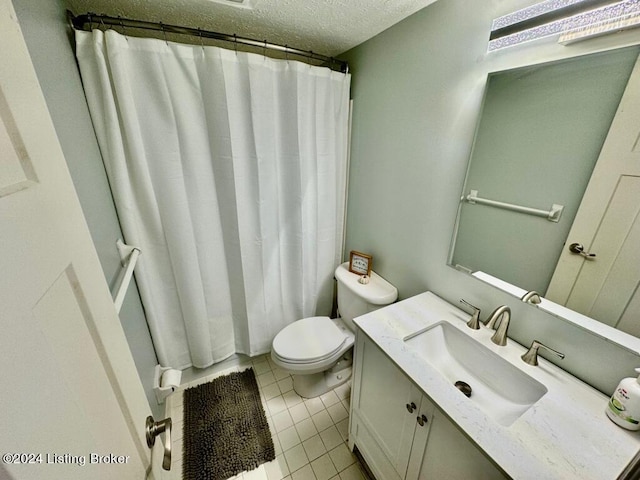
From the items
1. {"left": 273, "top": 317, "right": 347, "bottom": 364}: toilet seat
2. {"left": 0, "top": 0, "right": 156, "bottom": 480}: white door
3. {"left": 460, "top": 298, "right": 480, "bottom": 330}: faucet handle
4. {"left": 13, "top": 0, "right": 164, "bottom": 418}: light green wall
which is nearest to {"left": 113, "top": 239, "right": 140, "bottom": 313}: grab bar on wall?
{"left": 13, "top": 0, "right": 164, "bottom": 418}: light green wall

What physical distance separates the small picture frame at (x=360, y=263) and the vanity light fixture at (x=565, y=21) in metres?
1.15

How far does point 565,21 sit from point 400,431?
147 centimetres

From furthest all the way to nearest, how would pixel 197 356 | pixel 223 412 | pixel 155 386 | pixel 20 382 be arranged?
pixel 197 356, pixel 223 412, pixel 155 386, pixel 20 382

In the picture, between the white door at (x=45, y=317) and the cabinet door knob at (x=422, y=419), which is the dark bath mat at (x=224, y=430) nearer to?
the cabinet door knob at (x=422, y=419)

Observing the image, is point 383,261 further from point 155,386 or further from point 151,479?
point 155,386

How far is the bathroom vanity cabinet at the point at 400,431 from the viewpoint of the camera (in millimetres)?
739

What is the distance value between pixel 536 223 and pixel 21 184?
1.31m

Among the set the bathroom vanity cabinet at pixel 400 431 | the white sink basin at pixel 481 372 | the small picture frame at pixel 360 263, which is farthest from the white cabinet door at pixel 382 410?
the small picture frame at pixel 360 263

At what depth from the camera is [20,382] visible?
0.27 m

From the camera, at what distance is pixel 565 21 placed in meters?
0.77

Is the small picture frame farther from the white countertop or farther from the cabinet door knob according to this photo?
the cabinet door knob

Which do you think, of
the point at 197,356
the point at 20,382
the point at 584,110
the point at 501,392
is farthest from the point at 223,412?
the point at 584,110

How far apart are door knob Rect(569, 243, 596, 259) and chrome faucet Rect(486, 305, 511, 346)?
0.93 ft

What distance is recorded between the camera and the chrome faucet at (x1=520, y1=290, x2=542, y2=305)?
929 millimetres
